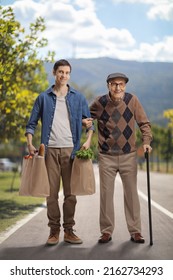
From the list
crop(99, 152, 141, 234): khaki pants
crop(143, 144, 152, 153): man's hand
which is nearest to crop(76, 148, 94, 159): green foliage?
crop(99, 152, 141, 234): khaki pants

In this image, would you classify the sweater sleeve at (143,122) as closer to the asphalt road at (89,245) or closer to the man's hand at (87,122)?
the man's hand at (87,122)

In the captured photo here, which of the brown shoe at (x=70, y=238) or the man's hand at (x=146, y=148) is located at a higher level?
the man's hand at (x=146, y=148)

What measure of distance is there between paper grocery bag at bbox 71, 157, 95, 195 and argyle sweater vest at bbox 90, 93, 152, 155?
405mm

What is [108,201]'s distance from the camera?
595 centimetres

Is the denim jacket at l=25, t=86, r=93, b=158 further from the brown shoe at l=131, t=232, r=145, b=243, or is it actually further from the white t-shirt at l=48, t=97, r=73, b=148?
the brown shoe at l=131, t=232, r=145, b=243

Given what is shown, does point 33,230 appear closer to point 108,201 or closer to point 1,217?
point 108,201

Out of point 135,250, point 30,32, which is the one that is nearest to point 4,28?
point 30,32

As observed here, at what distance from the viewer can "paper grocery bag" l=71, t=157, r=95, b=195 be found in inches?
218

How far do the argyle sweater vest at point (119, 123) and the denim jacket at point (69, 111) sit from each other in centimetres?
21

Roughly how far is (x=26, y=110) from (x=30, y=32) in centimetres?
157

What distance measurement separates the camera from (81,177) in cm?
553

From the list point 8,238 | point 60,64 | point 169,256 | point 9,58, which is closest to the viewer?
point 169,256

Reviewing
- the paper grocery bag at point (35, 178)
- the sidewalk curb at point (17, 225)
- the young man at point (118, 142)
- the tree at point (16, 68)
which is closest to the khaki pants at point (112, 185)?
the young man at point (118, 142)

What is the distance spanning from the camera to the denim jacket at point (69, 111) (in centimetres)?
565
